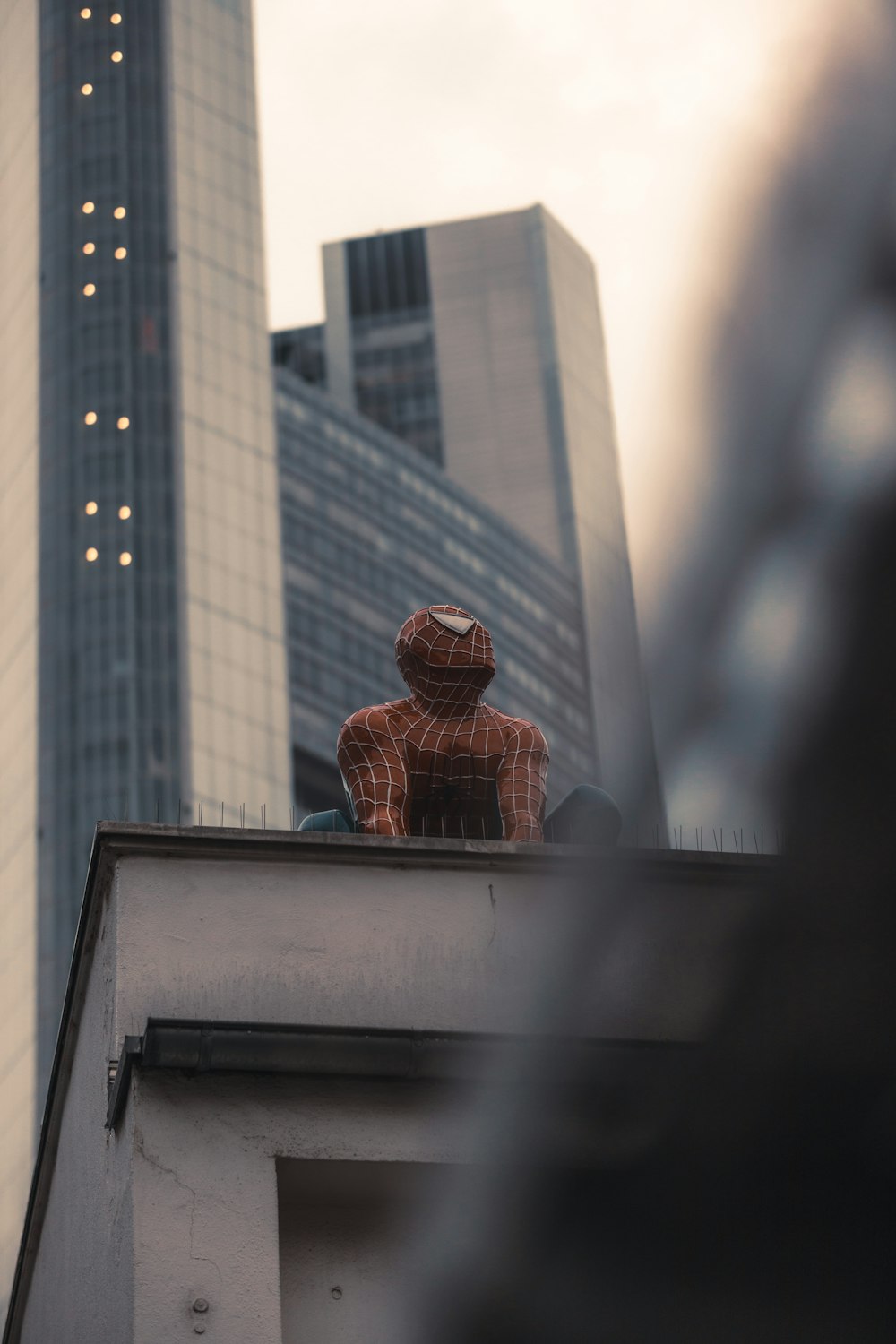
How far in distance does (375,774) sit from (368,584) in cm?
16350

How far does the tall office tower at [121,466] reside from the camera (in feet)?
455

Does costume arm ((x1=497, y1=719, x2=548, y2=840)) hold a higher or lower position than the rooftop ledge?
higher

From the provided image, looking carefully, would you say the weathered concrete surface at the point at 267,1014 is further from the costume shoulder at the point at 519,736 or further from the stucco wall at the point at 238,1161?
the costume shoulder at the point at 519,736

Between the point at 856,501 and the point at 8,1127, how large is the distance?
133381 millimetres

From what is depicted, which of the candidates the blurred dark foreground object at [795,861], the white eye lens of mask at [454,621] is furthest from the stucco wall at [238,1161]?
the white eye lens of mask at [454,621]

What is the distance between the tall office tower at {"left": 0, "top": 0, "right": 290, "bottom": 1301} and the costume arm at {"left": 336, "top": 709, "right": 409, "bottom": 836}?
116 metres

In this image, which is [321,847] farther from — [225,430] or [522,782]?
[225,430]

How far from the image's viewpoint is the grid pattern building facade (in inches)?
6501

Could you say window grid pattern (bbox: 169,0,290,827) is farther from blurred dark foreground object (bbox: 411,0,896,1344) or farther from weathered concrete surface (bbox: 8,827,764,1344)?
blurred dark foreground object (bbox: 411,0,896,1344)

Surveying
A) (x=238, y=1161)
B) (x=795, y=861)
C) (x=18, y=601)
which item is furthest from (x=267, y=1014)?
(x=18, y=601)

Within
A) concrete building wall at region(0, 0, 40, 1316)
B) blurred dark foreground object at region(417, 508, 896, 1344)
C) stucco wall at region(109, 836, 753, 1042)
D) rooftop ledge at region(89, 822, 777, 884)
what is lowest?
blurred dark foreground object at region(417, 508, 896, 1344)

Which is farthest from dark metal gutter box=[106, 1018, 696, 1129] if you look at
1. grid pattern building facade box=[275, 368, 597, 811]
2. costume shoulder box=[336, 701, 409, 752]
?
grid pattern building facade box=[275, 368, 597, 811]

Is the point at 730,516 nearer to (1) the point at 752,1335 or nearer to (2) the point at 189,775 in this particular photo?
(1) the point at 752,1335

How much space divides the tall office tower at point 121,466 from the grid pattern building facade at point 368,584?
11791 mm
